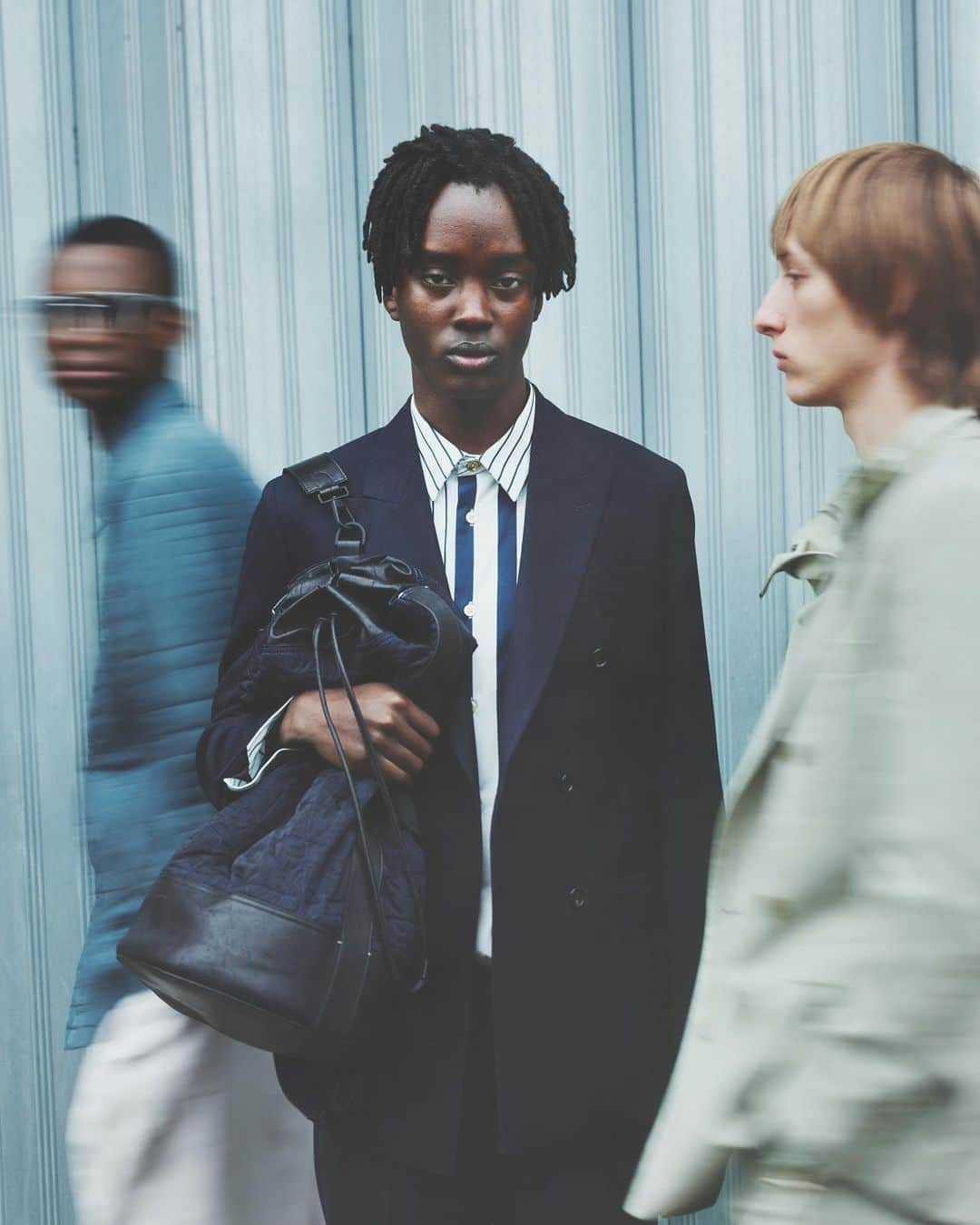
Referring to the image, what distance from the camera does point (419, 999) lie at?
203 centimetres

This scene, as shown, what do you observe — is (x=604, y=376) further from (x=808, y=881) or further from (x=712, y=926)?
(x=808, y=881)

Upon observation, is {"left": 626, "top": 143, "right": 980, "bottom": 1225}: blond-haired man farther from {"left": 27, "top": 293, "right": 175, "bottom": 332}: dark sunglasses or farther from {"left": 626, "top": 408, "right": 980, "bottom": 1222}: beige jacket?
{"left": 27, "top": 293, "right": 175, "bottom": 332}: dark sunglasses

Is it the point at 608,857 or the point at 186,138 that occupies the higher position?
the point at 186,138

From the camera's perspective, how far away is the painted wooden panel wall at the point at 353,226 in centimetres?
285

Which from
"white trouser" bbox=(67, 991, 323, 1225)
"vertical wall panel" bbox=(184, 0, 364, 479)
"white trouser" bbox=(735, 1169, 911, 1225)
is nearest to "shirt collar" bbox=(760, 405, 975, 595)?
"white trouser" bbox=(735, 1169, 911, 1225)

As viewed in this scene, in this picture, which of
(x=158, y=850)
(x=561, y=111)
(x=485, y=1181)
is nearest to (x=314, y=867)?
(x=158, y=850)

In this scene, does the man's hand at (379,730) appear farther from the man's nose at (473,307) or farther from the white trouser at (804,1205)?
the white trouser at (804,1205)

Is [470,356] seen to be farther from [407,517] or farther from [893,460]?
[893,460]

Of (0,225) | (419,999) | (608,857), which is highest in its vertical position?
(0,225)

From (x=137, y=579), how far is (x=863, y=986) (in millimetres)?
1247

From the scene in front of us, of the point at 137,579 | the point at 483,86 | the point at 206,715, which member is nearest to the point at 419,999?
the point at 206,715

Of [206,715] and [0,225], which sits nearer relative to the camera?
[206,715]

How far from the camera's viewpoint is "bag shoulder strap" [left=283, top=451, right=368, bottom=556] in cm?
210

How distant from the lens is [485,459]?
2.18m
